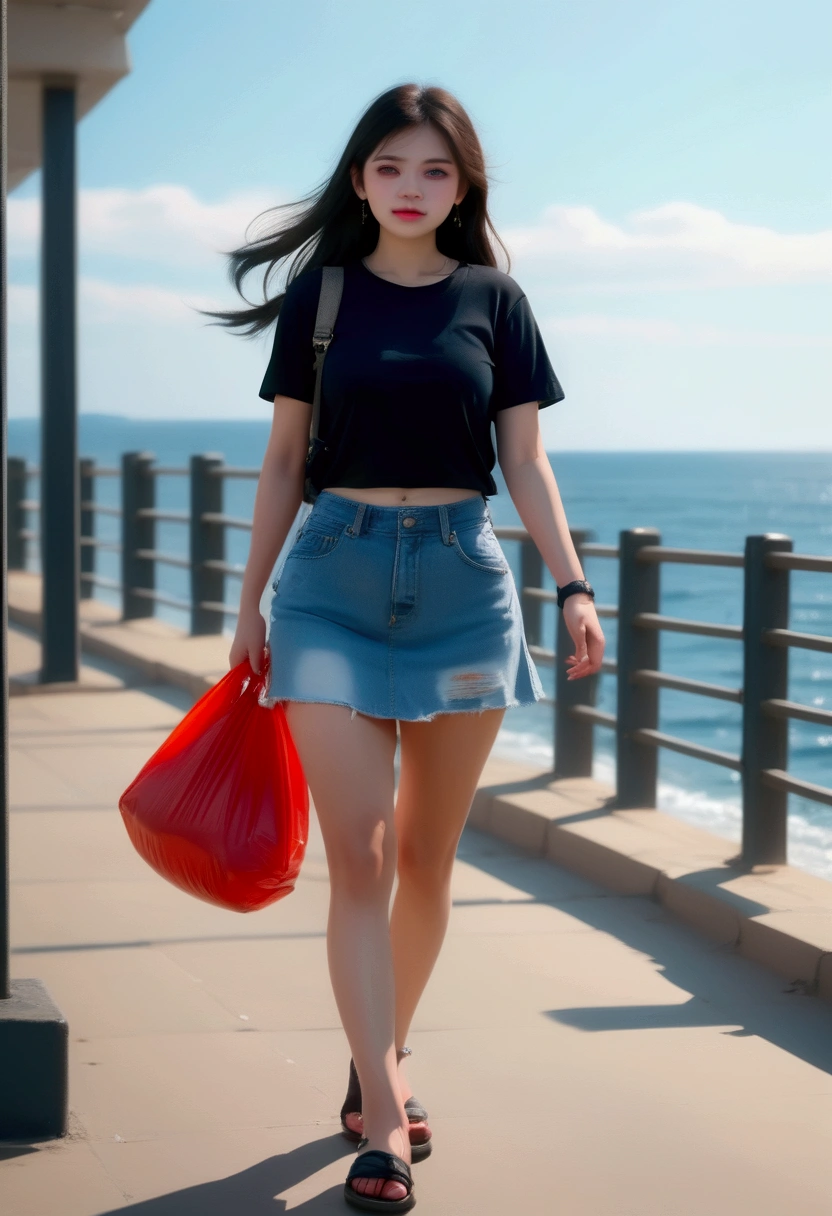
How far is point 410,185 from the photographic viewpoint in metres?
2.92

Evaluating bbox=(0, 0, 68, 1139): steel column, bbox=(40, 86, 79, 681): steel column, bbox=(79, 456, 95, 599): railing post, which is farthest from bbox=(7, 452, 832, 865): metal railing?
bbox=(79, 456, 95, 599): railing post

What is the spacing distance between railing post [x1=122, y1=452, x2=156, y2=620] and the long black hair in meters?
9.14

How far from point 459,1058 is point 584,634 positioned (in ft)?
3.69

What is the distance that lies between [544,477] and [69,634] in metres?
6.77

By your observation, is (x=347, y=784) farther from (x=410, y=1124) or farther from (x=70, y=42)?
(x=70, y=42)

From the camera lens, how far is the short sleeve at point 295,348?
9.50 feet

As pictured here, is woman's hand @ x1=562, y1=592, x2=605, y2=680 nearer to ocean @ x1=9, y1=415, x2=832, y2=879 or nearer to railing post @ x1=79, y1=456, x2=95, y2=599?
ocean @ x1=9, y1=415, x2=832, y2=879

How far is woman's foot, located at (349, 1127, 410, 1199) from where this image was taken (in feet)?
8.82

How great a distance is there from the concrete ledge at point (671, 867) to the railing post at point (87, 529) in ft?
29.3

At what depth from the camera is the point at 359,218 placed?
3.08 m

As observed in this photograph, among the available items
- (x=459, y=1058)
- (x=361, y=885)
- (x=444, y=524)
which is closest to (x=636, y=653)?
(x=459, y=1058)

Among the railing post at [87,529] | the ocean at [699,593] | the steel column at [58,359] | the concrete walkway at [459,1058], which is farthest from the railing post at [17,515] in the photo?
the concrete walkway at [459,1058]

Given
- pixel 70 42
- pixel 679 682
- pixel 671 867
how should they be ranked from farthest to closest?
pixel 70 42 → pixel 679 682 → pixel 671 867

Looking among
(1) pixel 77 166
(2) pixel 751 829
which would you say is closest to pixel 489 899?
(2) pixel 751 829
